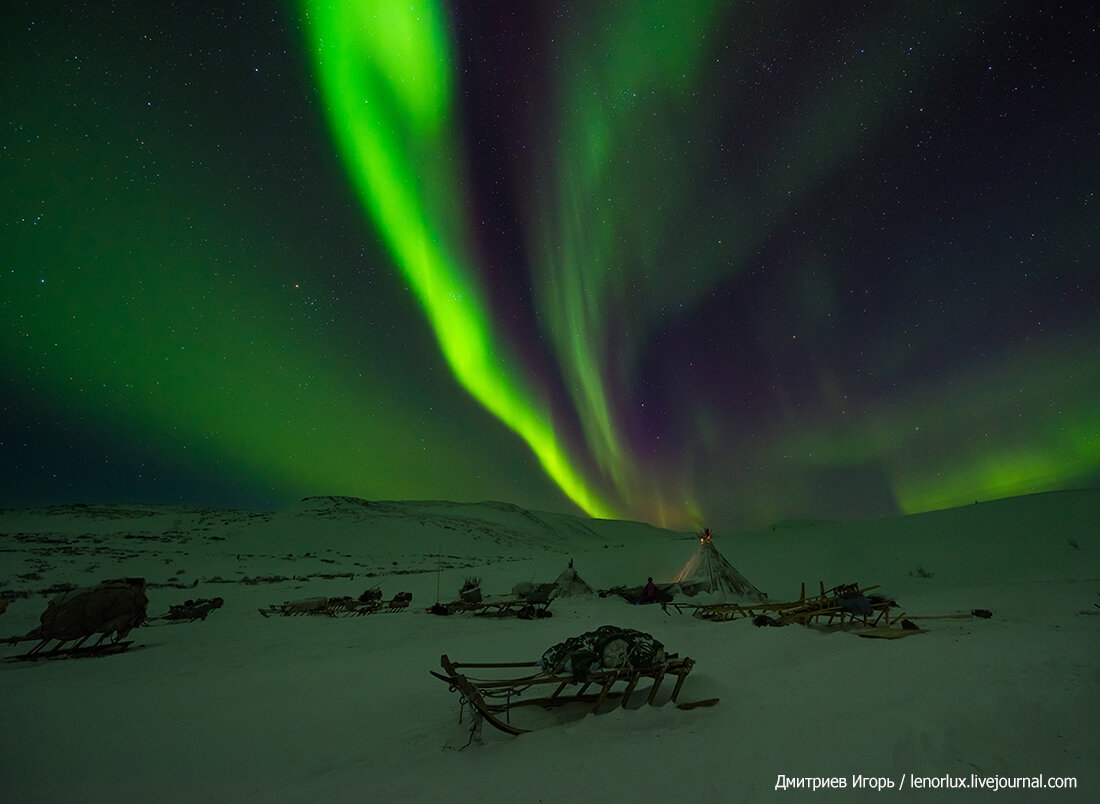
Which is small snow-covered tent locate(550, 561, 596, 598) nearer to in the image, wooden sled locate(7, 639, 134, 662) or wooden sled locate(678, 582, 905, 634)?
wooden sled locate(678, 582, 905, 634)

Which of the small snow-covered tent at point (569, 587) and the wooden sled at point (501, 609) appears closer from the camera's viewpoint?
the wooden sled at point (501, 609)

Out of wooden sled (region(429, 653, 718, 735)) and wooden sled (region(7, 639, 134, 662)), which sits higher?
wooden sled (region(429, 653, 718, 735))

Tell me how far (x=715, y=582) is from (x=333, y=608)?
1719cm

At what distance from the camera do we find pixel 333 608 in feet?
65.1

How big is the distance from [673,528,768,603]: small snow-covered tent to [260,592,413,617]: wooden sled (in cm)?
1266

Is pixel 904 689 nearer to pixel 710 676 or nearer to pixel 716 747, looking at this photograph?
pixel 710 676

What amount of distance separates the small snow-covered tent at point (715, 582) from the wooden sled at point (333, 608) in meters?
12.7

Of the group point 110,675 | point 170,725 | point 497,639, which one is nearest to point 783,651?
point 497,639

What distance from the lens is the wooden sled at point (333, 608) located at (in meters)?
18.9

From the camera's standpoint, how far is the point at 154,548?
128 ft

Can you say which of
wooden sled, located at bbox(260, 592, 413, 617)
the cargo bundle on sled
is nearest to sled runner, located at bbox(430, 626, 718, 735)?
the cargo bundle on sled

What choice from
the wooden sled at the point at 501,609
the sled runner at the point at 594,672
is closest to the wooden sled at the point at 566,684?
the sled runner at the point at 594,672

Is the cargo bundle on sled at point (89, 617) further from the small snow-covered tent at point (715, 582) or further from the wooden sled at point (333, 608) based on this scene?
the small snow-covered tent at point (715, 582)

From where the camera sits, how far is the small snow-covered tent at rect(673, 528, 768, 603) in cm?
2316
